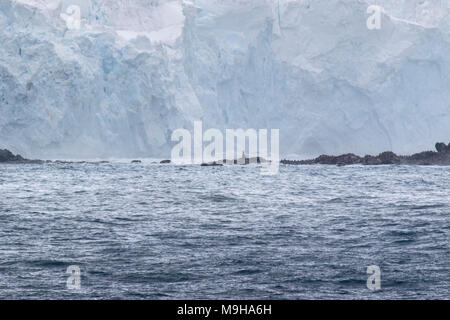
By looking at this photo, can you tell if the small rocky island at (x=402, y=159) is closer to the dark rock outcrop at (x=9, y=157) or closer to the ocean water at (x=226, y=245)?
the dark rock outcrop at (x=9, y=157)

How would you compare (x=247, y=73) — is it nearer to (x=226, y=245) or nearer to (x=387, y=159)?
(x=387, y=159)

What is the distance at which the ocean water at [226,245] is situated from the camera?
31.7 feet

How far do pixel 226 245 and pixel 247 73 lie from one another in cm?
5070

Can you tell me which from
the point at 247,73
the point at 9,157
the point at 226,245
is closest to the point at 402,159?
the point at 247,73

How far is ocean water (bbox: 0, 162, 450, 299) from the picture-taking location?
966 cm

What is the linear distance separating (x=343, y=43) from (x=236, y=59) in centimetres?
992

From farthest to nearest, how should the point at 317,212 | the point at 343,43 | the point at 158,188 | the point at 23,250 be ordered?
the point at 343,43
the point at 158,188
the point at 317,212
the point at 23,250

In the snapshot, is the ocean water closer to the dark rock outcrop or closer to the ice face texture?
the dark rock outcrop

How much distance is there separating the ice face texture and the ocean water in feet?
98.7

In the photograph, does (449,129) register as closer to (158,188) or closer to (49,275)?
(158,188)

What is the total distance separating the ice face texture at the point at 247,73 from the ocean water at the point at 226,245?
1185 inches

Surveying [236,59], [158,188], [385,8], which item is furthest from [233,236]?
[385,8]

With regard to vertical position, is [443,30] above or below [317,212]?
above

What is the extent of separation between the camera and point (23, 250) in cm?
1274
